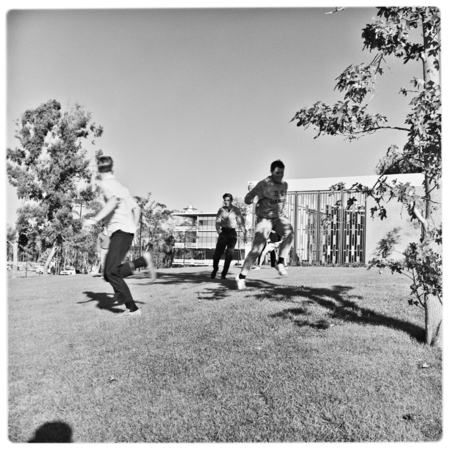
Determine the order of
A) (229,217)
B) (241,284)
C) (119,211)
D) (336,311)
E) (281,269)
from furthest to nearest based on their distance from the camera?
1. (336,311)
2. (241,284)
3. (229,217)
4. (281,269)
5. (119,211)

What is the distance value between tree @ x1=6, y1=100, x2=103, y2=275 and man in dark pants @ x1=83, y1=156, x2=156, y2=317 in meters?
0.14

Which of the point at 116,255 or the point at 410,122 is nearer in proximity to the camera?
the point at 116,255

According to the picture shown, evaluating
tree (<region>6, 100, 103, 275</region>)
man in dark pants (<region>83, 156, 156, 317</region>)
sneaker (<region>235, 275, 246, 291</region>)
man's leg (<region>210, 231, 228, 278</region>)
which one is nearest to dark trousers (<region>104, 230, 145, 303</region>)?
man in dark pants (<region>83, 156, 156, 317</region>)

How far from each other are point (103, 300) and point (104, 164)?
0.96 meters

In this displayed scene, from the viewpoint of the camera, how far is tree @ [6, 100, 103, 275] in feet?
7.98

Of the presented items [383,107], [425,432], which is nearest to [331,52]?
[383,107]

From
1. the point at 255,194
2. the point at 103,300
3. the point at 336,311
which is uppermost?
the point at 255,194

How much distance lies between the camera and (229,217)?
99.3 inches

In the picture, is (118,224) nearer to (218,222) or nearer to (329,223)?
(218,222)

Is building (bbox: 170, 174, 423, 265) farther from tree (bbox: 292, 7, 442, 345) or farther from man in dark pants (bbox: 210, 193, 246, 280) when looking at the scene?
tree (bbox: 292, 7, 442, 345)

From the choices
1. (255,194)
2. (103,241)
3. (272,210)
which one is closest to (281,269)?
(272,210)

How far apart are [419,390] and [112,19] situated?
3.27 metres

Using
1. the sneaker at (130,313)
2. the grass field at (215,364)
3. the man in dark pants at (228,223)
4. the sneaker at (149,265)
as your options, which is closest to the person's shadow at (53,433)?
the grass field at (215,364)

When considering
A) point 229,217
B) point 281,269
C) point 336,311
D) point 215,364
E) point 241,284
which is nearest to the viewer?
point 281,269
